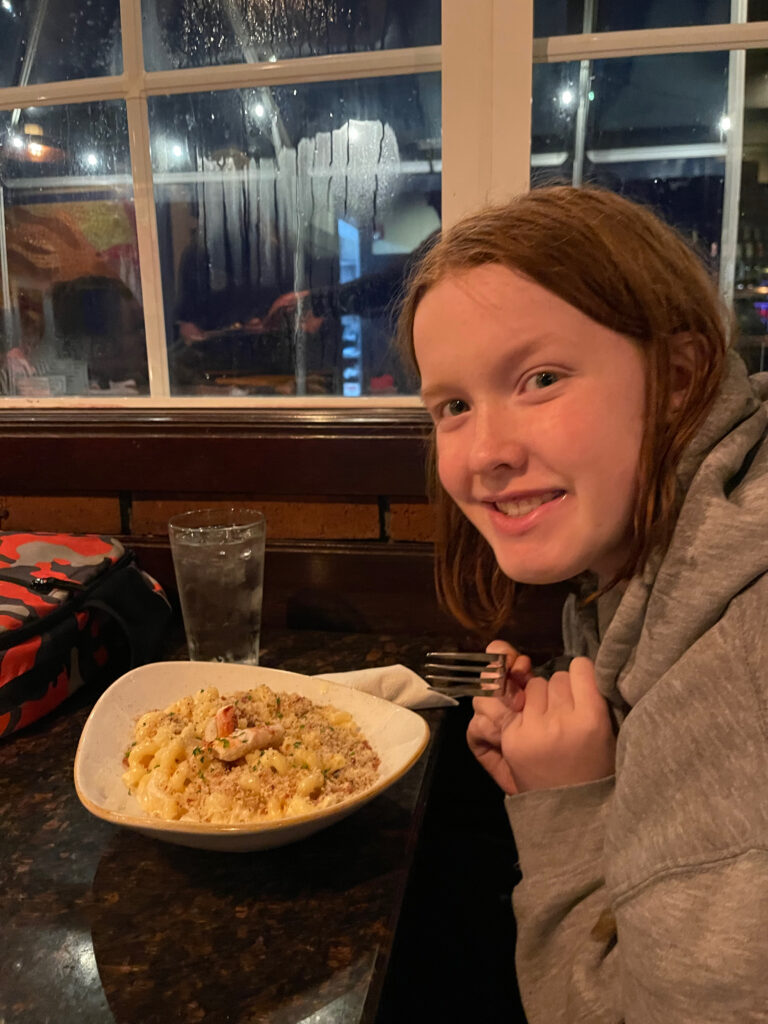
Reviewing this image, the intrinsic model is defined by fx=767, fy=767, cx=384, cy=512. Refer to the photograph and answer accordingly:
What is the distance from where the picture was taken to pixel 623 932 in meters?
0.56

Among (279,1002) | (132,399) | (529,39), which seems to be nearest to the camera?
(279,1002)

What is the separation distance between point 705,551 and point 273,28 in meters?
1.21

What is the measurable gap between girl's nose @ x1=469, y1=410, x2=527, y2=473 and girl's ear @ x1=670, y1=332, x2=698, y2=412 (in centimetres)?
14

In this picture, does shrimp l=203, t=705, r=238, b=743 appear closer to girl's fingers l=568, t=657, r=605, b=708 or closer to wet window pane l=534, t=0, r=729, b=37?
girl's fingers l=568, t=657, r=605, b=708

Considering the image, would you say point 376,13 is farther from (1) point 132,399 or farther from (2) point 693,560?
(2) point 693,560

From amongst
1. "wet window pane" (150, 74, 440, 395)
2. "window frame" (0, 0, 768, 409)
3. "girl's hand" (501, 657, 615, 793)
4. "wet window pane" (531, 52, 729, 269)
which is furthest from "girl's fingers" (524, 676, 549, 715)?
"wet window pane" (531, 52, 729, 269)

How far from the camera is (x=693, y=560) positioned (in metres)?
0.61

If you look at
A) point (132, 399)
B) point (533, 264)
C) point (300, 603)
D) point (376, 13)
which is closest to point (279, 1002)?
point (533, 264)

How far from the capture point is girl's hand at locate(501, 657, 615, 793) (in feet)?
2.41

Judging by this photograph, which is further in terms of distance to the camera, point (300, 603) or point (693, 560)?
point (300, 603)

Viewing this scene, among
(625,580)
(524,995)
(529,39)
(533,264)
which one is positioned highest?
(529,39)

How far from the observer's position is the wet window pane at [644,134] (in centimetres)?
123

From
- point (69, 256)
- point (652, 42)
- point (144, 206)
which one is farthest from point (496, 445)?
point (69, 256)

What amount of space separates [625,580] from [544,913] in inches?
12.0
